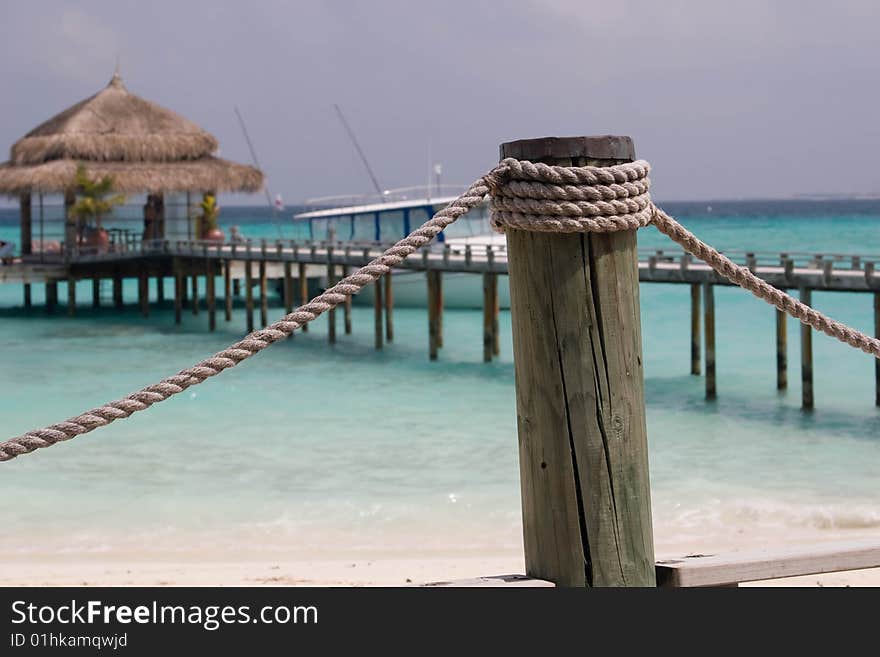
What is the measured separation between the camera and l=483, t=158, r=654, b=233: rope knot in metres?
2.56

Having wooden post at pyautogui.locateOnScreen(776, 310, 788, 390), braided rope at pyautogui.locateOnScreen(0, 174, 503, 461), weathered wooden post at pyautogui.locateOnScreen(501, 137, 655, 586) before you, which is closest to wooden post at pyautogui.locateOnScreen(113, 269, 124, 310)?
wooden post at pyautogui.locateOnScreen(776, 310, 788, 390)

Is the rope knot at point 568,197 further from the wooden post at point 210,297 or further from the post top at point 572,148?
the wooden post at point 210,297

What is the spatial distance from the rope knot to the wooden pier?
16747 mm

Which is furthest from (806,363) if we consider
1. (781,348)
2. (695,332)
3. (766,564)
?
(766,564)

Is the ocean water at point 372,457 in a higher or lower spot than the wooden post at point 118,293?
lower

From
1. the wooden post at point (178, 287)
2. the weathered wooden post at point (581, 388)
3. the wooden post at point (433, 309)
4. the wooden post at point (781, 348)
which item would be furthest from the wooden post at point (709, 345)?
the wooden post at point (178, 287)

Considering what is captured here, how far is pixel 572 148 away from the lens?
2617 millimetres

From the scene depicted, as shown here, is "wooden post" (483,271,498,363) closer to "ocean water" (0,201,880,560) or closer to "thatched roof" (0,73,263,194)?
"ocean water" (0,201,880,560)

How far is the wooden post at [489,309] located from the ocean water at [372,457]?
20.9 inches

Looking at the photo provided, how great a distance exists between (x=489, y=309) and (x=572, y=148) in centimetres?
2368

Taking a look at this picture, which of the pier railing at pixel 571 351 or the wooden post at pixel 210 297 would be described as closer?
the pier railing at pixel 571 351

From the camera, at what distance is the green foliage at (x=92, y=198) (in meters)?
36.6

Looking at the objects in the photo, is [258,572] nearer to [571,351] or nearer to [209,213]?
[571,351]

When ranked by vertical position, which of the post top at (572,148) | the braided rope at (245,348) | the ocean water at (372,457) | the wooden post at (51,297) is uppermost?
the post top at (572,148)
